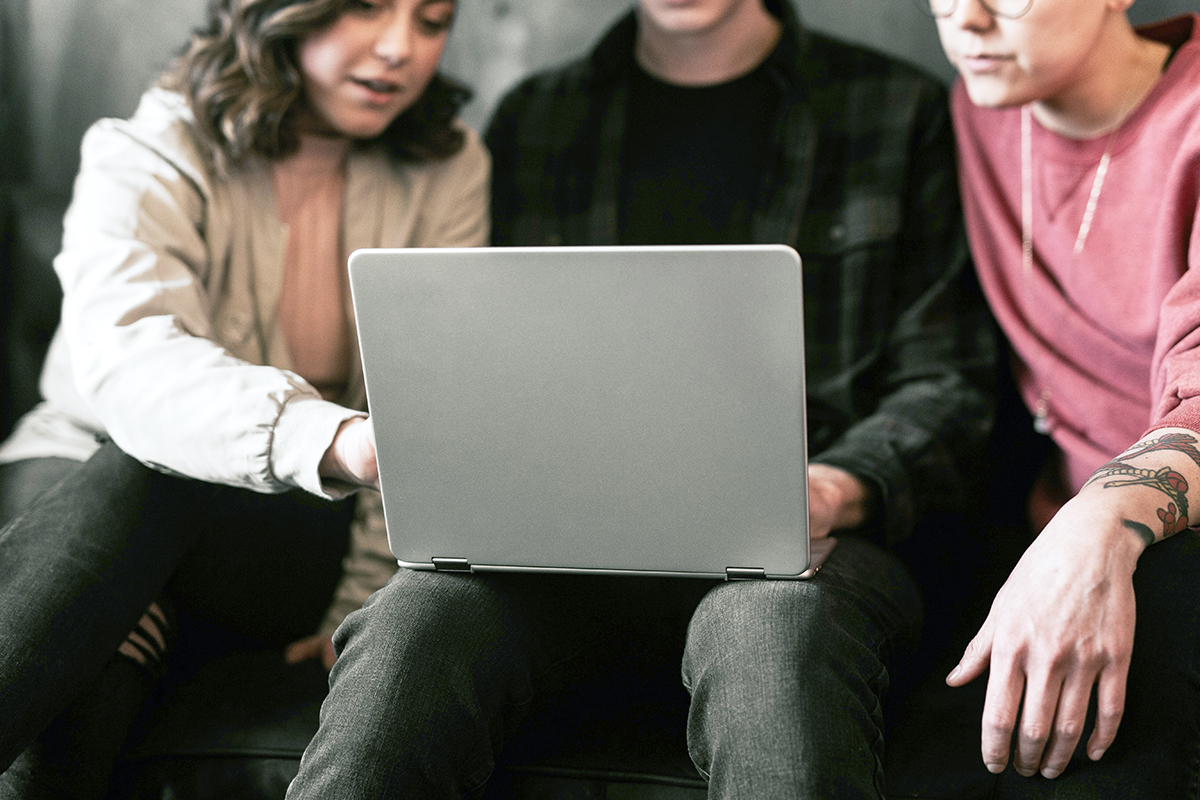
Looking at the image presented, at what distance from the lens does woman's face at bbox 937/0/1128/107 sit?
3.36 feet

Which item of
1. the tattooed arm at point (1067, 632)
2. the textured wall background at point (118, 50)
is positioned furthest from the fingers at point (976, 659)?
the textured wall background at point (118, 50)

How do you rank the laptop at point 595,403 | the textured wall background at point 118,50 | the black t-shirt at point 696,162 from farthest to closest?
the textured wall background at point 118,50, the black t-shirt at point 696,162, the laptop at point 595,403

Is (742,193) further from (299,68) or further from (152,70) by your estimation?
(152,70)

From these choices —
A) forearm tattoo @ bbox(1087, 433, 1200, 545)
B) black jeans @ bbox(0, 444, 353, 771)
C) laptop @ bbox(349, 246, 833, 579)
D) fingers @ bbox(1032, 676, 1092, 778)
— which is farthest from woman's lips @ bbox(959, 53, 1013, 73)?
black jeans @ bbox(0, 444, 353, 771)

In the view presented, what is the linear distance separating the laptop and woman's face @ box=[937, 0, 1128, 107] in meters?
0.56

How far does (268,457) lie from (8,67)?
1289mm

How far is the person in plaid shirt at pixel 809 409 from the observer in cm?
75

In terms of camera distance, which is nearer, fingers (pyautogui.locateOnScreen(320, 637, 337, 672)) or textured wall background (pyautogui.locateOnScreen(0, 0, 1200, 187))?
fingers (pyautogui.locateOnScreen(320, 637, 337, 672))

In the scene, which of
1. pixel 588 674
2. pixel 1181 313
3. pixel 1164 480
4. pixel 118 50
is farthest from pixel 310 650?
pixel 118 50

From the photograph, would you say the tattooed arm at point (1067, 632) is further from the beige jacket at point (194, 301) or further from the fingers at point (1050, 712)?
the beige jacket at point (194, 301)

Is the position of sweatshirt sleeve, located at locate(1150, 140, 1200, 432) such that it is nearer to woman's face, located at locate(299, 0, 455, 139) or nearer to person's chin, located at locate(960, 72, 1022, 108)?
person's chin, located at locate(960, 72, 1022, 108)

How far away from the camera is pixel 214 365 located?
941mm

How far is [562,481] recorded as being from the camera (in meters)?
0.77

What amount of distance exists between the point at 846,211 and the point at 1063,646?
708 millimetres
